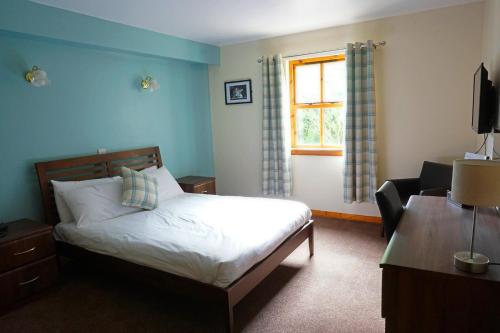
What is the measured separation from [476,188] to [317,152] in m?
3.23

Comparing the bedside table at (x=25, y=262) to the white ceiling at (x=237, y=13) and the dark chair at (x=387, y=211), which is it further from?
the dark chair at (x=387, y=211)

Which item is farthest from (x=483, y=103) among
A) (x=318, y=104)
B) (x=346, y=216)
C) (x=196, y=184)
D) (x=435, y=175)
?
(x=196, y=184)

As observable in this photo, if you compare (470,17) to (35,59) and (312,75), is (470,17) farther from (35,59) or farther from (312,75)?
(35,59)

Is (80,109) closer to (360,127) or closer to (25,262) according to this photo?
(25,262)

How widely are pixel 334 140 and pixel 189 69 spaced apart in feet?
7.77

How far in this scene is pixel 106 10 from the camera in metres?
3.22

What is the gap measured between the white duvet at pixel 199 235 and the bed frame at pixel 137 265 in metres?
0.05

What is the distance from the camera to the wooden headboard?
3.22m

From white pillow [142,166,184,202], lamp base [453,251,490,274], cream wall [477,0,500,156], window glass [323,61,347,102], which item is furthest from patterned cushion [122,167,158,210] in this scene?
cream wall [477,0,500,156]

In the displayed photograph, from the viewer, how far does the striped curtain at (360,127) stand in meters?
3.94

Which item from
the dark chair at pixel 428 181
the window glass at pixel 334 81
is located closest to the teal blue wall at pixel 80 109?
the window glass at pixel 334 81

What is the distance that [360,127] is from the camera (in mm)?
4043

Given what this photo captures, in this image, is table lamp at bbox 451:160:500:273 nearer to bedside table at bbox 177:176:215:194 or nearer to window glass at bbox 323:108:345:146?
window glass at bbox 323:108:345:146

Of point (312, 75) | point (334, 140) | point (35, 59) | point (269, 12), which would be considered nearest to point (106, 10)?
point (35, 59)
